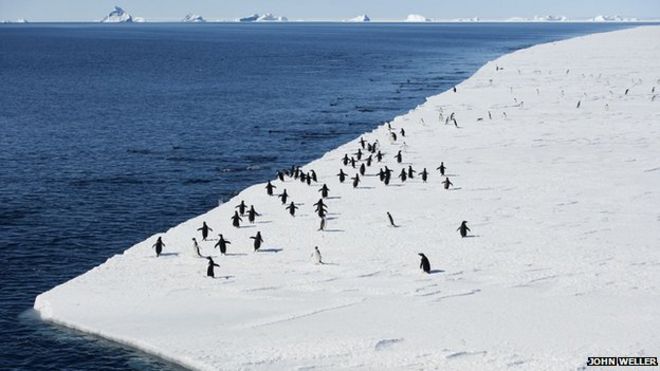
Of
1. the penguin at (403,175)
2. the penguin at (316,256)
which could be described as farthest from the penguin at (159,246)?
the penguin at (403,175)

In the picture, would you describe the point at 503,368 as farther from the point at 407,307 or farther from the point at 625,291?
the point at 625,291

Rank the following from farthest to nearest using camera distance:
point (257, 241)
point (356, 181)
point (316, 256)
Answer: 1. point (356, 181)
2. point (257, 241)
3. point (316, 256)

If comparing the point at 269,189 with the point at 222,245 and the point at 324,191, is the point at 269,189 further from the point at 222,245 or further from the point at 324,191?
the point at 222,245

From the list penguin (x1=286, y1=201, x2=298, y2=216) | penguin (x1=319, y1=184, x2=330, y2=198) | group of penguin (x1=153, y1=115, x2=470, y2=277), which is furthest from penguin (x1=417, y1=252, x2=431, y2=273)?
penguin (x1=319, y1=184, x2=330, y2=198)

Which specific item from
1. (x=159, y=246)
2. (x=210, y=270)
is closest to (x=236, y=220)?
(x=159, y=246)

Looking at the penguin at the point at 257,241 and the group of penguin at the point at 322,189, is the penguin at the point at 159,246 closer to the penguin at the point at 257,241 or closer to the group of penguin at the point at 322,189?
the group of penguin at the point at 322,189

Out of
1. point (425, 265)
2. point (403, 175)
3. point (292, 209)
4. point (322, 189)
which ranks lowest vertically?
point (425, 265)

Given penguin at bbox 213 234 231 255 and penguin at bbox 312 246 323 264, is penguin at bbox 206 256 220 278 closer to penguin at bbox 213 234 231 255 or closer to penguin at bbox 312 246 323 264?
penguin at bbox 213 234 231 255

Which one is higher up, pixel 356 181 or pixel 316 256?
pixel 356 181

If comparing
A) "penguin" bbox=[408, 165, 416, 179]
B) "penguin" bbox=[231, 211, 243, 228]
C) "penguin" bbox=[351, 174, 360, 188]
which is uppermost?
"penguin" bbox=[408, 165, 416, 179]
